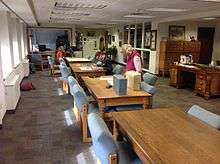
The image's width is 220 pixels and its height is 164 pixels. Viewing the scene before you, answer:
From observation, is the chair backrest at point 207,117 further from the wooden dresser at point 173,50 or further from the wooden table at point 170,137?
the wooden dresser at point 173,50

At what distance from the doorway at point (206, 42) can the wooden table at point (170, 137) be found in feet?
27.6

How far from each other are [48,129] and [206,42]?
337 inches

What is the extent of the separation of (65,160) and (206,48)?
9152 mm

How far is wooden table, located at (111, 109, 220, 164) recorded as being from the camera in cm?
161

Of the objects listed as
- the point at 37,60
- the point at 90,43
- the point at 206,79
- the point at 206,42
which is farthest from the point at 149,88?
the point at 90,43

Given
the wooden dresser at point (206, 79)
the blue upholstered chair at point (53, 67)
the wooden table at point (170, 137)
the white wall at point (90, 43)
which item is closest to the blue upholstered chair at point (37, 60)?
the blue upholstered chair at point (53, 67)

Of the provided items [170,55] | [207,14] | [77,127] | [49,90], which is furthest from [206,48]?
[77,127]

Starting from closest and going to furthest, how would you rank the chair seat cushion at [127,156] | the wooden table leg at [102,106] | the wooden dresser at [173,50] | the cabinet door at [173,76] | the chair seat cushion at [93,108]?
the chair seat cushion at [127,156] → the wooden table leg at [102,106] → the chair seat cushion at [93,108] → the cabinet door at [173,76] → the wooden dresser at [173,50]

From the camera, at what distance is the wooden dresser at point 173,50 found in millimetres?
9156

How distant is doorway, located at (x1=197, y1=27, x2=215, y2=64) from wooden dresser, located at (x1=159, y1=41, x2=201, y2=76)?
2.94 ft

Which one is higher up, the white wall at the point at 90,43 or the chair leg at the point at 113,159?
the white wall at the point at 90,43

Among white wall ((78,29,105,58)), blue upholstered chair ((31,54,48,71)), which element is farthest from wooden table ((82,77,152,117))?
white wall ((78,29,105,58))

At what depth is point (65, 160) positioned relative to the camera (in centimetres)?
300

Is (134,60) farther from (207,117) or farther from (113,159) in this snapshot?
(113,159)
